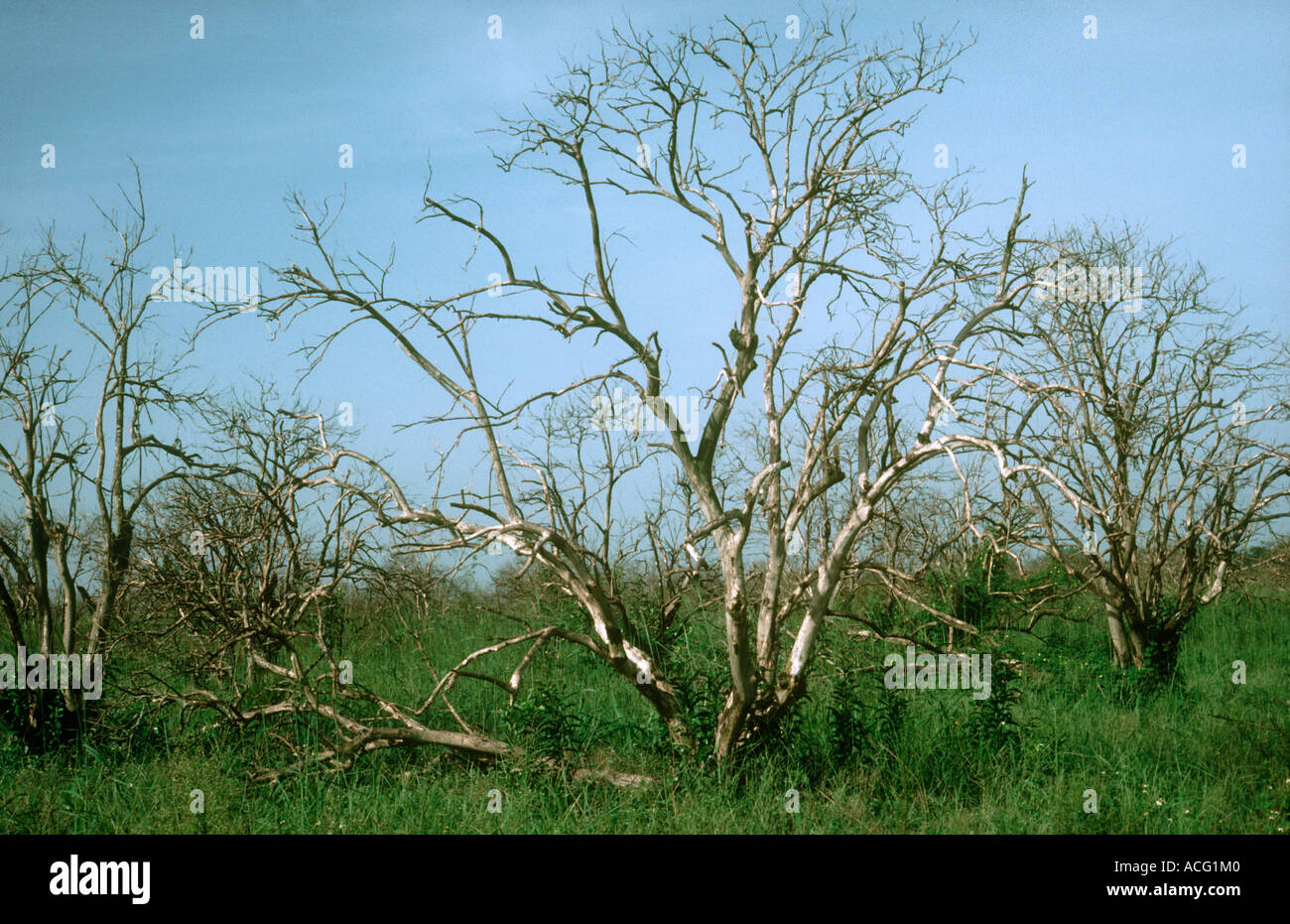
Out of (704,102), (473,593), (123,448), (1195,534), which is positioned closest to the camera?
(704,102)

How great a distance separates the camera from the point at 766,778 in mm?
5789

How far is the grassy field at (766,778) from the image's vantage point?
5.57 metres

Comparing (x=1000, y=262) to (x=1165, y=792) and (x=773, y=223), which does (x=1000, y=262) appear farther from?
(x=1165, y=792)

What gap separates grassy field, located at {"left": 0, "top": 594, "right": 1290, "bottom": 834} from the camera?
5.57 metres

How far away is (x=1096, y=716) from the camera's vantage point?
7.54 metres
